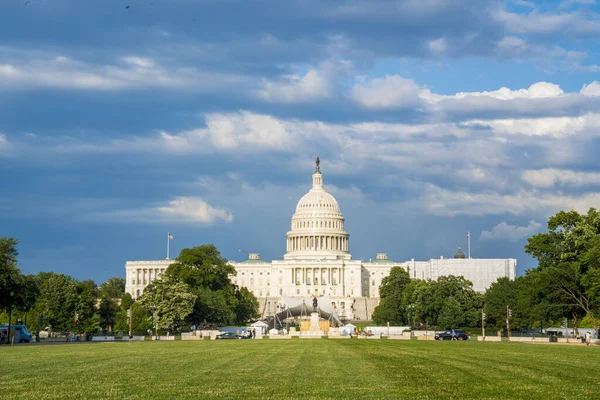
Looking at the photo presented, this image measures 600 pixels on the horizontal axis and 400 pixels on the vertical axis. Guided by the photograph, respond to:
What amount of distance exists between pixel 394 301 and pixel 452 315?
131 ft

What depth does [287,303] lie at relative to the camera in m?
157

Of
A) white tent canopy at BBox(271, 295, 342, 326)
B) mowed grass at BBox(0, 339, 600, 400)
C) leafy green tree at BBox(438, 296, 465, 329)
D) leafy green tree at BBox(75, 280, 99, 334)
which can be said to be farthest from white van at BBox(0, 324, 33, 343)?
white tent canopy at BBox(271, 295, 342, 326)

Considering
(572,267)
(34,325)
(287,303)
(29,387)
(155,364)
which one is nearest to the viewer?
(29,387)

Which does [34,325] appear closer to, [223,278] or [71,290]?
[71,290]

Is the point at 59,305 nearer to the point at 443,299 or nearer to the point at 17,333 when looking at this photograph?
the point at 17,333

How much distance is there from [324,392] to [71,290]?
89712mm

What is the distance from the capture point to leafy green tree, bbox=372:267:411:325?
145750 mm

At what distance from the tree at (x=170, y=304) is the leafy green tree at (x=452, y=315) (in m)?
31.5

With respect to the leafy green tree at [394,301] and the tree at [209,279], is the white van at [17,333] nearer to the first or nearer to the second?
the tree at [209,279]

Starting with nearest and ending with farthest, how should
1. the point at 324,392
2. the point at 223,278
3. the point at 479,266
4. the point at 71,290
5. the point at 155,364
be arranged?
the point at 324,392, the point at 155,364, the point at 71,290, the point at 223,278, the point at 479,266

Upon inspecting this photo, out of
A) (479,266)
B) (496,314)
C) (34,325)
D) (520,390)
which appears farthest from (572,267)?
(479,266)

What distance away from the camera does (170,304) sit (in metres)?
108

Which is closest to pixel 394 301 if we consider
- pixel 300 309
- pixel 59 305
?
pixel 300 309

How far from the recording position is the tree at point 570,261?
75.7 metres
